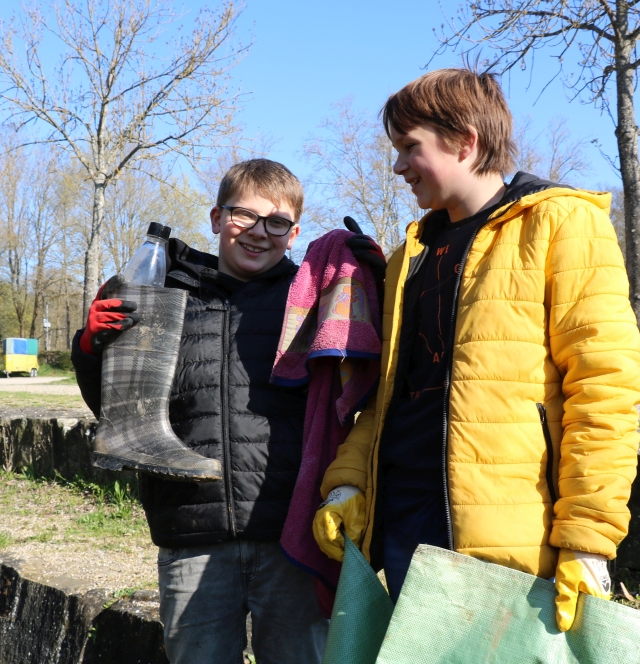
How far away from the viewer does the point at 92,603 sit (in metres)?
2.99

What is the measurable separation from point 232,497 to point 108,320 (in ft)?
1.98

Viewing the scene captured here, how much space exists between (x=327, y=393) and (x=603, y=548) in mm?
829

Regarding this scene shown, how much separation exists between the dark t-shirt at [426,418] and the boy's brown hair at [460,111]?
163mm

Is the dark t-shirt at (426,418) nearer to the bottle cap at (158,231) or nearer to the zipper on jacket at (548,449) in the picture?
the zipper on jacket at (548,449)

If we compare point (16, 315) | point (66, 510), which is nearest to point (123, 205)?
point (16, 315)

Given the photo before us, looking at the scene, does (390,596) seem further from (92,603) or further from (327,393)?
(92,603)

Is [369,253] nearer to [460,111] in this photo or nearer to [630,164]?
[460,111]

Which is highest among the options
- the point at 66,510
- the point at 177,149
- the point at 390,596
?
the point at 177,149

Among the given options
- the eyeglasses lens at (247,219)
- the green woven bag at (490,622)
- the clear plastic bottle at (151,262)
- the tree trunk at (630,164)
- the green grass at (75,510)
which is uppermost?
the tree trunk at (630,164)

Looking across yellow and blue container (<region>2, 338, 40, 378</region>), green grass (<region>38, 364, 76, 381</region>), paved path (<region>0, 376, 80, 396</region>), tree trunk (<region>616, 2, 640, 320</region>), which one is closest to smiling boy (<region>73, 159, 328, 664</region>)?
tree trunk (<region>616, 2, 640, 320</region>)

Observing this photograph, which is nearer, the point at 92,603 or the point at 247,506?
the point at 247,506

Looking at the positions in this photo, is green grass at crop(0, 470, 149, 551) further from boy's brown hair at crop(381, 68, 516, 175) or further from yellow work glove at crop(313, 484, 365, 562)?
boy's brown hair at crop(381, 68, 516, 175)

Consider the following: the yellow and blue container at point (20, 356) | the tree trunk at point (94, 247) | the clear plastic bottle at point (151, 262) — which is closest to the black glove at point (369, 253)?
the clear plastic bottle at point (151, 262)

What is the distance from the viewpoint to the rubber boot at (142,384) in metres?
1.89
